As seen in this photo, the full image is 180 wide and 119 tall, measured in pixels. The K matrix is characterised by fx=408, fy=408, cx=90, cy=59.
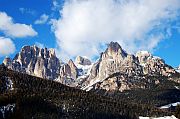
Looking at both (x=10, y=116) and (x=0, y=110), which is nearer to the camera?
(x=10, y=116)

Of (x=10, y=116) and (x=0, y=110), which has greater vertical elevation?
(x=0, y=110)

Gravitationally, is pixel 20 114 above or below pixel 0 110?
below

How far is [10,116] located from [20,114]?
2.69ft

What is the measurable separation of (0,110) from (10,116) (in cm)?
16550

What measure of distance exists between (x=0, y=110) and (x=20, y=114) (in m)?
165

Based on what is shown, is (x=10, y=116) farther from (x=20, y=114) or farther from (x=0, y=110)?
(x=0, y=110)

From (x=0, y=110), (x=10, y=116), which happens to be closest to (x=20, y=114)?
(x=10, y=116)

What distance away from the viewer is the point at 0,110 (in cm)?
19362

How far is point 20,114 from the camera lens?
1319 inches

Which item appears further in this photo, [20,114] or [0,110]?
[0,110]

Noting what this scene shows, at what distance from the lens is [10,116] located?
3328 cm
